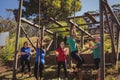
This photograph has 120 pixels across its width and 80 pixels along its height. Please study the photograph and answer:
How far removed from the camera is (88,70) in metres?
12.9

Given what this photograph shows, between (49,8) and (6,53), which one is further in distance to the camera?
(49,8)

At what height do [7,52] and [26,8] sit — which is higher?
[26,8]

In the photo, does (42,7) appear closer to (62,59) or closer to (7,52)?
(7,52)

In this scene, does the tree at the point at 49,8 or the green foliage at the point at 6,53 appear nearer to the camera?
the green foliage at the point at 6,53

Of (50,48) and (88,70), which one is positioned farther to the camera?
(50,48)

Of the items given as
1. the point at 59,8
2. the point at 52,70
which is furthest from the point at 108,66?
the point at 59,8

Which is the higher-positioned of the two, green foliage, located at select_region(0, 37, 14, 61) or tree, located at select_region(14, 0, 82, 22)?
tree, located at select_region(14, 0, 82, 22)

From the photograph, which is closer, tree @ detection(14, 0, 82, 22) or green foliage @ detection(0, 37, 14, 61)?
green foliage @ detection(0, 37, 14, 61)

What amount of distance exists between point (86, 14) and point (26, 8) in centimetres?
1448

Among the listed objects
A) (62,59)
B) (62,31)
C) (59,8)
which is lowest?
(62,59)

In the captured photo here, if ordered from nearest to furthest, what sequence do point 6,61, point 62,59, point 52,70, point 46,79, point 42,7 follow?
point 62,59 < point 46,79 < point 52,70 < point 6,61 < point 42,7

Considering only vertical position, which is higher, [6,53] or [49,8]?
[49,8]

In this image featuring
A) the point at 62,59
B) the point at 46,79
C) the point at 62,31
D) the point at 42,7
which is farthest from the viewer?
the point at 42,7

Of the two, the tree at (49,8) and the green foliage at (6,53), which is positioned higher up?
the tree at (49,8)
